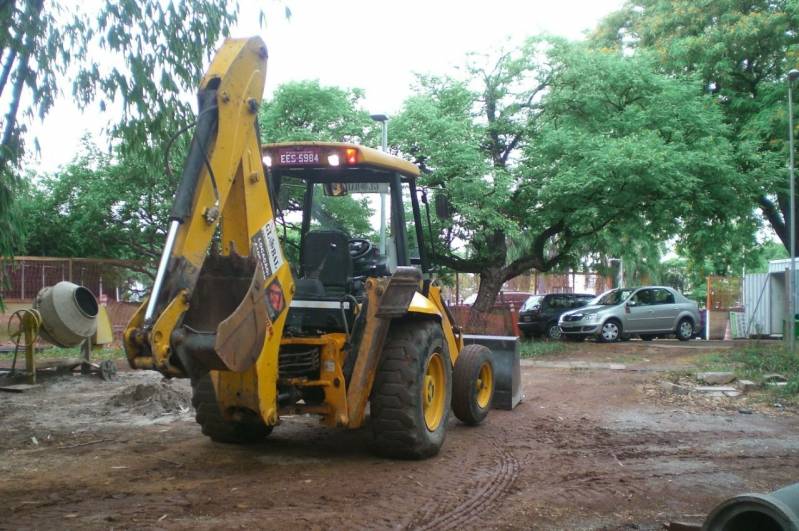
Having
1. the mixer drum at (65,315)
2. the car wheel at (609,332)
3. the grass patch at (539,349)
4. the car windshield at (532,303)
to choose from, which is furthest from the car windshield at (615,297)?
the mixer drum at (65,315)

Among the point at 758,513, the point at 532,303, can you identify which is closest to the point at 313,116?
the point at 532,303

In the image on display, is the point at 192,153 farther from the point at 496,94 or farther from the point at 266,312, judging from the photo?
the point at 496,94

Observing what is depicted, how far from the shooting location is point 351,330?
657cm

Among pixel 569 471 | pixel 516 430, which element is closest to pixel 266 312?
pixel 569 471

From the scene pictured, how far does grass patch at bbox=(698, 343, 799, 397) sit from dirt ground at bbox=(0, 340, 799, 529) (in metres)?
0.98

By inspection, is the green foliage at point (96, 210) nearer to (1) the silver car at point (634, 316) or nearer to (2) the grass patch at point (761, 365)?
(1) the silver car at point (634, 316)

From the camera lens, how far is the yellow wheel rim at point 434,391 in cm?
697

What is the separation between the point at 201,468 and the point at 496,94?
614 inches

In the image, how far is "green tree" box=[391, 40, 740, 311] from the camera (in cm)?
1725

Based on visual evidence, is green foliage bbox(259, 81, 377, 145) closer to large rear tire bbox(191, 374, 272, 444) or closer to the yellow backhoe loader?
the yellow backhoe loader

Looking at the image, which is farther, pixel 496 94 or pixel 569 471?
pixel 496 94

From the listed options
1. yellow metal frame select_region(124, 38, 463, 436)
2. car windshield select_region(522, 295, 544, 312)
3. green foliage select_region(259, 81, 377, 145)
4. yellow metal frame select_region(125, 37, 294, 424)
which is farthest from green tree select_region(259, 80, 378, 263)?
yellow metal frame select_region(125, 37, 294, 424)

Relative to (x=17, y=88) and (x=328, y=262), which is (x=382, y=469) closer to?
(x=328, y=262)

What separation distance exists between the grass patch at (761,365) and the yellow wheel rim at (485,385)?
4819 mm
